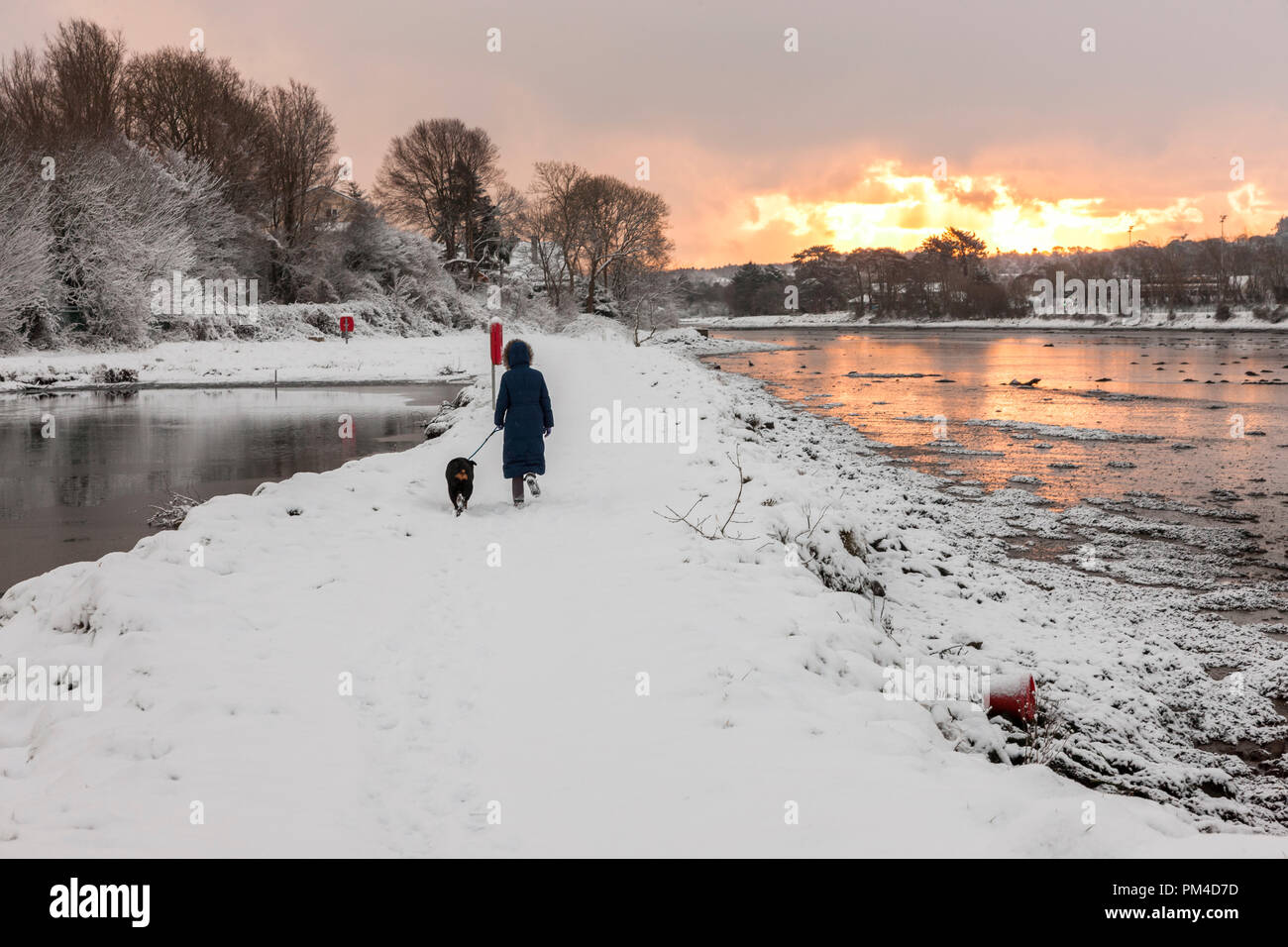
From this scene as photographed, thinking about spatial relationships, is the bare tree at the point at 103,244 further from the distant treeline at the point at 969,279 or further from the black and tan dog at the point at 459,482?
the distant treeline at the point at 969,279

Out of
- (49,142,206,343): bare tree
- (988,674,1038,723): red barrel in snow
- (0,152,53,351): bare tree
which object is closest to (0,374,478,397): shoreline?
(0,152,53,351): bare tree

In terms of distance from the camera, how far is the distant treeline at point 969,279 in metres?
94.0

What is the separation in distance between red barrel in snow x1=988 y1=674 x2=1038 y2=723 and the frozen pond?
8934 mm

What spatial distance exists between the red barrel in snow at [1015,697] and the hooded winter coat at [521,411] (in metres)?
5.88

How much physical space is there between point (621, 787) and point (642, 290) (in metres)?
79.0

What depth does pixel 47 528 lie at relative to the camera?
10.6 meters

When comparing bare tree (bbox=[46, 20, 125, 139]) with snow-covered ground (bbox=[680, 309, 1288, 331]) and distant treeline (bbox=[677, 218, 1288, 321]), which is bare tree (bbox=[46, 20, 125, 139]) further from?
snow-covered ground (bbox=[680, 309, 1288, 331])

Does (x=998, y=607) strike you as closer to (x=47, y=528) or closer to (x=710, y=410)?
(x=710, y=410)

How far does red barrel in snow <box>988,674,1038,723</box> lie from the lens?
6.24 meters

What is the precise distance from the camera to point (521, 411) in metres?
10.4

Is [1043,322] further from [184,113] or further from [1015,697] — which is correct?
[1015,697]

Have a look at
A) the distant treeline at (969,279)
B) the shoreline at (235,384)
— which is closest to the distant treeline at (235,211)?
the shoreline at (235,384)

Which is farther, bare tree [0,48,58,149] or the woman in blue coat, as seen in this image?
bare tree [0,48,58,149]

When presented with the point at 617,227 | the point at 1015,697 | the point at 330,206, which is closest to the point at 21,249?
the point at 330,206
